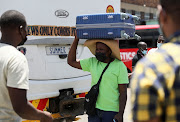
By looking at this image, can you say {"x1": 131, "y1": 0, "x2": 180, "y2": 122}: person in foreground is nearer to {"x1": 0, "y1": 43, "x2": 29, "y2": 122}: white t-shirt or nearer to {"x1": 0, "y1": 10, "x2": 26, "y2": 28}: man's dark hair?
{"x1": 0, "y1": 43, "x2": 29, "y2": 122}: white t-shirt

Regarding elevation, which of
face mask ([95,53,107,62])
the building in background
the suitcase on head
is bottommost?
face mask ([95,53,107,62])

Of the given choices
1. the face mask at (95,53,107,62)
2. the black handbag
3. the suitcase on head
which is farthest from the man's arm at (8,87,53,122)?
the suitcase on head

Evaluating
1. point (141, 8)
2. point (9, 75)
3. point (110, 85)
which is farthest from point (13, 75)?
point (141, 8)

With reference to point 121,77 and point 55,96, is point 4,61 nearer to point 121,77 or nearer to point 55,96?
point 121,77

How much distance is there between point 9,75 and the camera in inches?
74.0

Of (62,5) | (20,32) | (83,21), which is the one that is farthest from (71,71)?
(20,32)

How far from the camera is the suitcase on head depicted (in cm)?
295

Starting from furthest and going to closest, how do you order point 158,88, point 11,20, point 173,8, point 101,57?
point 101,57
point 11,20
point 173,8
point 158,88

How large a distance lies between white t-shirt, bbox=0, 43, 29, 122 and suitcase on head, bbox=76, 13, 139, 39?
1222 millimetres

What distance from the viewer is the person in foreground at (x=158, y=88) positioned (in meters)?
1.02

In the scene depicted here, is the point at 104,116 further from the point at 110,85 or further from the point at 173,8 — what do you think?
the point at 173,8

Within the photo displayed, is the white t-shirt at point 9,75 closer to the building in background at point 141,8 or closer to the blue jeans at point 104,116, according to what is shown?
the blue jeans at point 104,116

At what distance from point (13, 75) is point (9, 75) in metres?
0.03

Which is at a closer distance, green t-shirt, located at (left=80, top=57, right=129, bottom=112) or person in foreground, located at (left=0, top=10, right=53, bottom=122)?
person in foreground, located at (left=0, top=10, right=53, bottom=122)
